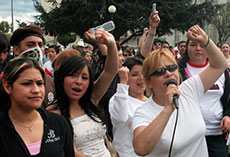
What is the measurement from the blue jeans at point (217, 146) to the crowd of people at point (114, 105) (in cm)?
1

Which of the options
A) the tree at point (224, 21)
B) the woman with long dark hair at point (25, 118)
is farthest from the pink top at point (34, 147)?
the tree at point (224, 21)

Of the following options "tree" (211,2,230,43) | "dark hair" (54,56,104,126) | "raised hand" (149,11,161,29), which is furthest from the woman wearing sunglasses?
"tree" (211,2,230,43)

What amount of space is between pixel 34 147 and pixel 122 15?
25035 millimetres

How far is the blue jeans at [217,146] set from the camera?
3.41 metres

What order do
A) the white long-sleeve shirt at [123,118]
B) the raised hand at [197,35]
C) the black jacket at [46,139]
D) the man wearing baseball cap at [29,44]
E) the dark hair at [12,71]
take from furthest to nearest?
the man wearing baseball cap at [29,44], the white long-sleeve shirt at [123,118], the raised hand at [197,35], the dark hair at [12,71], the black jacket at [46,139]

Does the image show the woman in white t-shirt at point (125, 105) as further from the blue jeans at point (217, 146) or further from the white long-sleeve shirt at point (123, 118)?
the blue jeans at point (217, 146)

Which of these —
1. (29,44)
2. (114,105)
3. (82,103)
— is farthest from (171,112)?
(29,44)

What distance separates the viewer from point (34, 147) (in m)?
1.99

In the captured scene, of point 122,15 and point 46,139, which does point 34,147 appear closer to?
point 46,139

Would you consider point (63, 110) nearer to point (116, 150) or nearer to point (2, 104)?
point (2, 104)

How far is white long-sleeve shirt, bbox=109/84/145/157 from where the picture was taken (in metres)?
2.90

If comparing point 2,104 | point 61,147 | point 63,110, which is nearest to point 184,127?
point 61,147

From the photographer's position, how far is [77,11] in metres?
25.8

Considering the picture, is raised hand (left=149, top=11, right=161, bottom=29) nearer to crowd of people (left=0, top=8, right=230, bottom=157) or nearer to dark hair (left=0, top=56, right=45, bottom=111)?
crowd of people (left=0, top=8, right=230, bottom=157)
